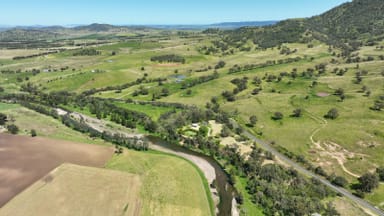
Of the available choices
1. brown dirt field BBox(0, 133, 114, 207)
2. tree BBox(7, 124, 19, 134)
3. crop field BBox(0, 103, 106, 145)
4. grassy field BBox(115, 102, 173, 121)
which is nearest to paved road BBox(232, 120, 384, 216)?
grassy field BBox(115, 102, 173, 121)

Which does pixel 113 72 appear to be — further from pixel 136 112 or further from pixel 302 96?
pixel 302 96

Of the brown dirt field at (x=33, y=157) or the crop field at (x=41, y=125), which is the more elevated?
the crop field at (x=41, y=125)

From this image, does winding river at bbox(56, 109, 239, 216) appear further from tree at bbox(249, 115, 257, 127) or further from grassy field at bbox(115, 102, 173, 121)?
tree at bbox(249, 115, 257, 127)

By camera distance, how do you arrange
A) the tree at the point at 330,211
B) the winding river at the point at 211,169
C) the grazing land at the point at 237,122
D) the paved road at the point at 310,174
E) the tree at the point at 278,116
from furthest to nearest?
the tree at the point at 278,116, the grazing land at the point at 237,122, the winding river at the point at 211,169, the paved road at the point at 310,174, the tree at the point at 330,211

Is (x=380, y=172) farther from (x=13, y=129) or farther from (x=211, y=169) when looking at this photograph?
(x=13, y=129)

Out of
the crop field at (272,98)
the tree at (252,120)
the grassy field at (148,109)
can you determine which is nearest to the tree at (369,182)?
the crop field at (272,98)

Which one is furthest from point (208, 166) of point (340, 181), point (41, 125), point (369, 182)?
point (41, 125)

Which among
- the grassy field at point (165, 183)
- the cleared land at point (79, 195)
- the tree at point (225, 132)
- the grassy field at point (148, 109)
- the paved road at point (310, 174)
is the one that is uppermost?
the grassy field at point (148, 109)

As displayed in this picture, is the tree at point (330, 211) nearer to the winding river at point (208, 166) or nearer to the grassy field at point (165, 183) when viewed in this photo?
the winding river at point (208, 166)
